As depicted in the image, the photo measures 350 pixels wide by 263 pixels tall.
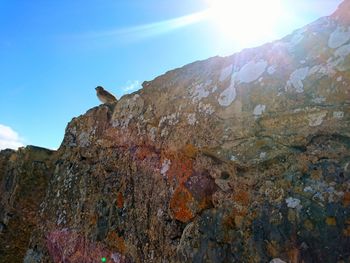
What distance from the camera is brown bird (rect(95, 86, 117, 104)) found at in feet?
21.9

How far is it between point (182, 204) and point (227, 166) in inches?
26.2

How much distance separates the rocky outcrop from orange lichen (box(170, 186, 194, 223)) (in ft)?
12.3

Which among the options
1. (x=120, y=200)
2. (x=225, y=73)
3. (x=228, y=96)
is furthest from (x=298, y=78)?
(x=120, y=200)

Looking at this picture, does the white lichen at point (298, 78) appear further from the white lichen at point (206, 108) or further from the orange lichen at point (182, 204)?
the orange lichen at point (182, 204)

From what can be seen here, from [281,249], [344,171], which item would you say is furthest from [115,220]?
[344,171]

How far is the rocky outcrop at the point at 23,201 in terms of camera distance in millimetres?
6945

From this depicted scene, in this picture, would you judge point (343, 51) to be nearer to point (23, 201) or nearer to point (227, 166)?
point (227, 166)

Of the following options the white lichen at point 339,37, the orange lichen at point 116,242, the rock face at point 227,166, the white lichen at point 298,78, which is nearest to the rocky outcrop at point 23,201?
the rock face at point 227,166

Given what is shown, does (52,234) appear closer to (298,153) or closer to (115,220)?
(115,220)

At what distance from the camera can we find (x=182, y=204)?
399 cm

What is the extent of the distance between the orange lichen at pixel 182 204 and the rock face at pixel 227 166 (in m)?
0.01

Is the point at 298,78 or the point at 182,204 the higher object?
the point at 298,78

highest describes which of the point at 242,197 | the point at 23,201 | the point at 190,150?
the point at 23,201

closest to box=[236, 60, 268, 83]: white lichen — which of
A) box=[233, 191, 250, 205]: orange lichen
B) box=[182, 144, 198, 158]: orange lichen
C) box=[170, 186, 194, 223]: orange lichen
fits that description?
box=[182, 144, 198, 158]: orange lichen
